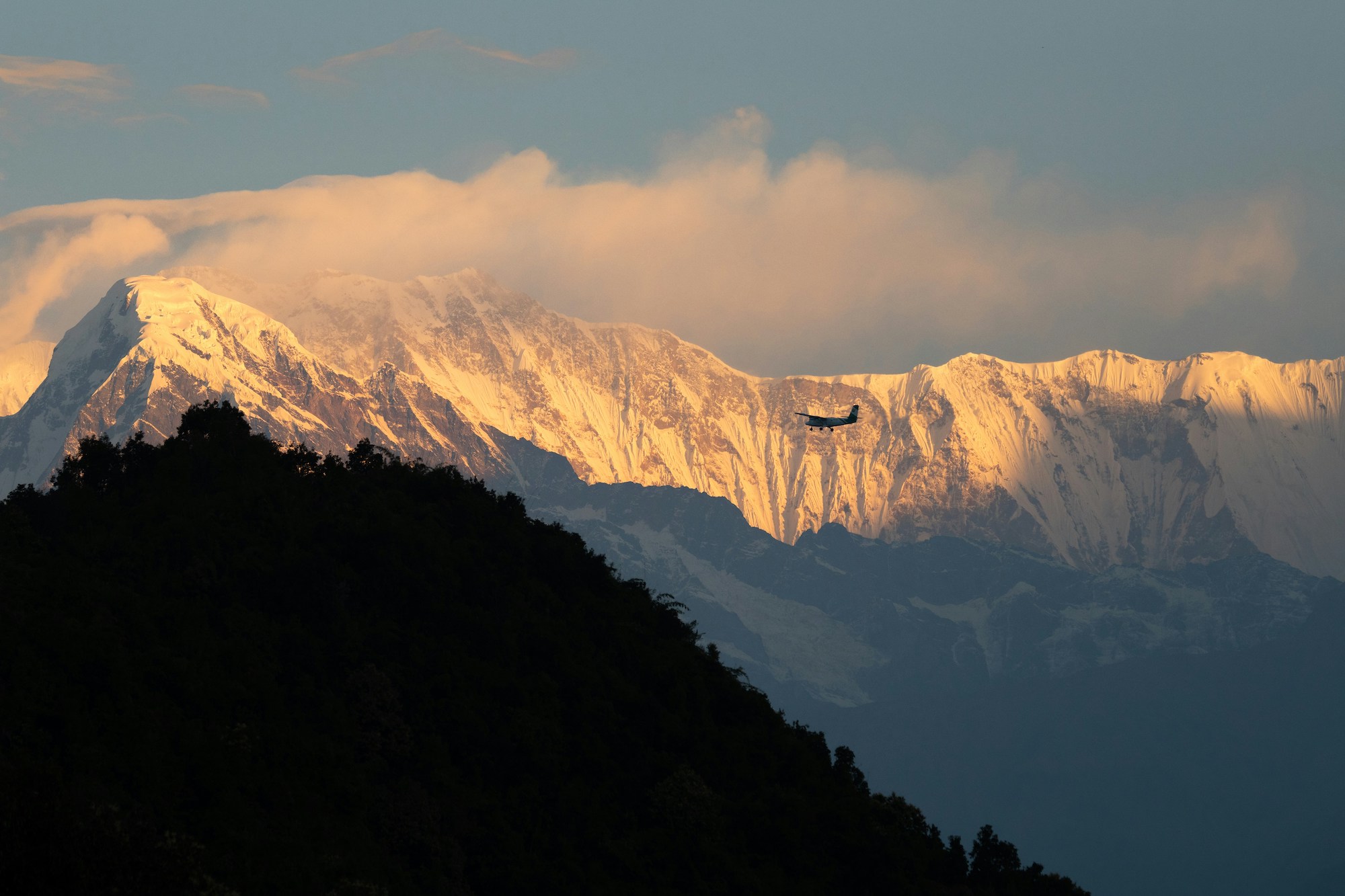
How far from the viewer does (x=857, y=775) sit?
156m

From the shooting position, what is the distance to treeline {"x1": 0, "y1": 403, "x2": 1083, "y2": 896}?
94.9 meters

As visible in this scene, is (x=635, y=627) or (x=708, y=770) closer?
(x=708, y=770)

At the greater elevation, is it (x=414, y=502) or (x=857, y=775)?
(x=414, y=502)

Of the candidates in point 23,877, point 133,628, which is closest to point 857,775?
point 133,628

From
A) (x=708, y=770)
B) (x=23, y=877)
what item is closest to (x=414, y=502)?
(x=708, y=770)

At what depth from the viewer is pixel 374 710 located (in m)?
119

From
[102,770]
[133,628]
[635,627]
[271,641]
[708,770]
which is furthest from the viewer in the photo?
[635,627]

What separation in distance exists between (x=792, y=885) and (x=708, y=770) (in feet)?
44.1

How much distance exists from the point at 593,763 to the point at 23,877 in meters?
67.1

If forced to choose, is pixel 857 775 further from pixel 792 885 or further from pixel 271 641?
pixel 271 641

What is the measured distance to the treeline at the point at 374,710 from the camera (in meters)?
94.9

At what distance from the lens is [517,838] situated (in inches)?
4473

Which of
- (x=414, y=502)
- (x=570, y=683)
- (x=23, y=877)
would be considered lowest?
(x=23, y=877)

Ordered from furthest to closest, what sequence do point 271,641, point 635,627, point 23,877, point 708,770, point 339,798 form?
point 635,627, point 708,770, point 271,641, point 339,798, point 23,877
